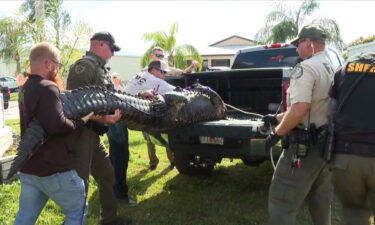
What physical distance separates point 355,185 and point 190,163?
9.56 feet

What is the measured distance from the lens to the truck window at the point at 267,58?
6.29 m

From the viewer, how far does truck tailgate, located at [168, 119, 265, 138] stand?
12.5 feet

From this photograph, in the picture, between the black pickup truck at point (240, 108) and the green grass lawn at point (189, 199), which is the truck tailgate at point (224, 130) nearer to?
the black pickup truck at point (240, 108)

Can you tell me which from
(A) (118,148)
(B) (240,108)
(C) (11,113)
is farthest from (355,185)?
(C) (11,113)


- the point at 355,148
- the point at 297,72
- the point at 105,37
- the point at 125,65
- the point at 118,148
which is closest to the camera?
the point at 355,148

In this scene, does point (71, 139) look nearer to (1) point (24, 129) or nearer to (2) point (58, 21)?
(1) point (24, 129)

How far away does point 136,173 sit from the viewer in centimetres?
605

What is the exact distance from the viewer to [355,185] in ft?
8.87

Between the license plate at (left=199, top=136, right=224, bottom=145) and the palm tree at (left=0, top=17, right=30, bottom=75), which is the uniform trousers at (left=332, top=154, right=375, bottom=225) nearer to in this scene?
the license plate at (left=199, top=136, right=224, bottom=145)

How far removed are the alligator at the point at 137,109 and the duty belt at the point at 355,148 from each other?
1.71 meters

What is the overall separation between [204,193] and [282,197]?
82.0 inches

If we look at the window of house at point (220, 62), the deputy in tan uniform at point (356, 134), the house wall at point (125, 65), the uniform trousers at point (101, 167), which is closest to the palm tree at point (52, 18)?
the uniform trousers at point (101, 167)

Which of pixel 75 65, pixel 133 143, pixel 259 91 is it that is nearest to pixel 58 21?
pixel 133 143

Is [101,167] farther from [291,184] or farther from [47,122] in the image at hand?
[291,184]
